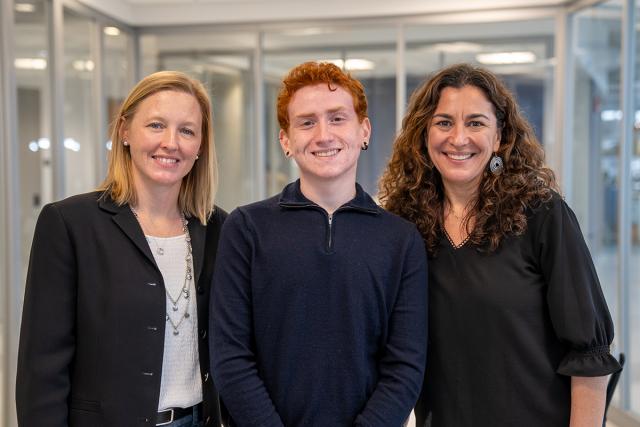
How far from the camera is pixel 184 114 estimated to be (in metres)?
1.83

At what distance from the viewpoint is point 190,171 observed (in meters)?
2.00

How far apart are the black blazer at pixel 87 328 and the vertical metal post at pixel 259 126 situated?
13.8 ft

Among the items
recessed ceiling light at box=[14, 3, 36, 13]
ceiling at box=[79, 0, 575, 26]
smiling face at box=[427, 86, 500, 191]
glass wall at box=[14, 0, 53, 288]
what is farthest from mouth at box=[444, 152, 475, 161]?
ceiling at box=[79, 0, 575, 26]

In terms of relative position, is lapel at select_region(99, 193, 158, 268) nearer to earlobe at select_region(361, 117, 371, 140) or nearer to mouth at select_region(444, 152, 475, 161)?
earlobe at select_region(361, 117, 371, 140)

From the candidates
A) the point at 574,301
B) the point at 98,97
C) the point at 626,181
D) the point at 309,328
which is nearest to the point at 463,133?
the point at 574,301

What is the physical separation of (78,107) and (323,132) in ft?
12.7

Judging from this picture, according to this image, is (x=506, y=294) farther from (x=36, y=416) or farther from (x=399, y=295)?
(x=36, y=416)

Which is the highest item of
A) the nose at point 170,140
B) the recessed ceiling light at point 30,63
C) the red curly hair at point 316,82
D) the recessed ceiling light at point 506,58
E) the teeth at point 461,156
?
the recessed ceiling light at point 506,58

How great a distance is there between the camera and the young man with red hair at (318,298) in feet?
5.13

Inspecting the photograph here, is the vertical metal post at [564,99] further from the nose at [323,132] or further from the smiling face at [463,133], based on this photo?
the nose at [323,132]

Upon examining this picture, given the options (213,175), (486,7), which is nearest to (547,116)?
(486,7)

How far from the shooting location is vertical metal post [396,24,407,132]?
18.1 feet

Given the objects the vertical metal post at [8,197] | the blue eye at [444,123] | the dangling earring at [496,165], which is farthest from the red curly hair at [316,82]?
the vertical metal post at [8,197]

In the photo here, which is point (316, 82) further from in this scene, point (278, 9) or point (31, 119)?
point (278, 9)
